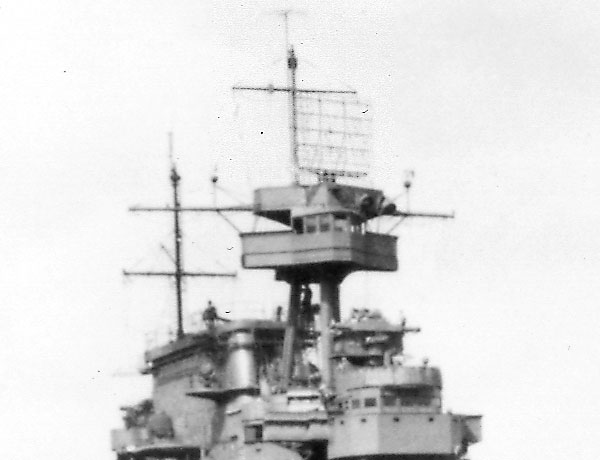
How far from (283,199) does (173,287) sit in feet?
38.9

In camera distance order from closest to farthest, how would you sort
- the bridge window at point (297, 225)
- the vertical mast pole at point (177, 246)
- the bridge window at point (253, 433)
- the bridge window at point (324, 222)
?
the bridge window at point (253, 433), the bridge window at point (324, 222), the bridge window at point (297, 225), the vertical mast pole at point (177, 246)

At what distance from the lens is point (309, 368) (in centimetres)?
4659

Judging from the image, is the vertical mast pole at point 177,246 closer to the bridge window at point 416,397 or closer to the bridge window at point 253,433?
the bridge window at point 253,433

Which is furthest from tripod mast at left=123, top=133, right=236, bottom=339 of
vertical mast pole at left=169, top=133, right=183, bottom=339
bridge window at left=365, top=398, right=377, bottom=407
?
bridge window at left=365, top=398, right=377, bottom=407

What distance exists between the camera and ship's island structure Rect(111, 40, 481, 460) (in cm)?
4181

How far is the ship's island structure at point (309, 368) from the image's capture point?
41812 millimetres

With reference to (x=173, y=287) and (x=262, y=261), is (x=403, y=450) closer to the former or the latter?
(x=262, y=261)

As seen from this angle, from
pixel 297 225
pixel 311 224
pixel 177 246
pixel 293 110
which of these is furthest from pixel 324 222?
pixel 177 246

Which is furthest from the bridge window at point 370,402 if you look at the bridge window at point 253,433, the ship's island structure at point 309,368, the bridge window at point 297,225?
the bridge window at point 297,225

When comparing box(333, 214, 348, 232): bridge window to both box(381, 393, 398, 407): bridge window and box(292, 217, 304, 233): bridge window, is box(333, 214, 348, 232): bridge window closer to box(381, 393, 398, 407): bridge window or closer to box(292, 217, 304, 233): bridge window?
box(292, 217, 304, 233): bridge window

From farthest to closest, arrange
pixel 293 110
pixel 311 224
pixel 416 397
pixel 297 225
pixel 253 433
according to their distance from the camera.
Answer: pixel 293 110 → pixel 297 225 → pixel 311 224 → pixel 253 433 → pixel 416 397

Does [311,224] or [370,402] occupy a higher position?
[311,224]

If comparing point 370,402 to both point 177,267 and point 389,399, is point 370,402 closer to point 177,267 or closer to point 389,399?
point 389,399

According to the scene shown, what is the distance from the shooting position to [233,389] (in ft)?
154
